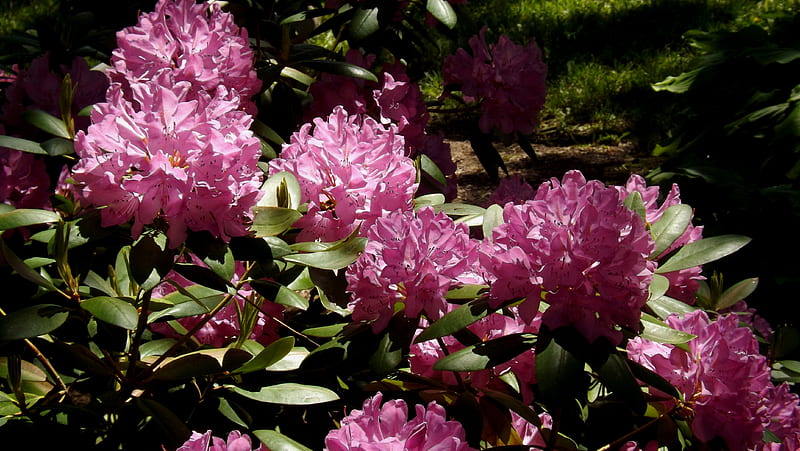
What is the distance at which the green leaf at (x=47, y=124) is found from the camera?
136 centimetres

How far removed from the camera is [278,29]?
200cm

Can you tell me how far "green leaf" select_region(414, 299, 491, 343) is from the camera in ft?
3.36

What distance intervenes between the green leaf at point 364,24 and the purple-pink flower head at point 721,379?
118 centimetres

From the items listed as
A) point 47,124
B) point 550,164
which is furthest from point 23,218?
point 550,164

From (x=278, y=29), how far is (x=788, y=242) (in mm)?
2025

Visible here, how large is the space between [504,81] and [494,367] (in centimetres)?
100

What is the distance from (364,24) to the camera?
1.99m

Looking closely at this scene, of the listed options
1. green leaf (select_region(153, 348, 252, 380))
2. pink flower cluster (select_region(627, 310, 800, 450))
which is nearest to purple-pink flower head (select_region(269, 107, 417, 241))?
green leaf (select_region(153, 348, 252, 380))

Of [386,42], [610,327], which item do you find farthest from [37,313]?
[386,42]

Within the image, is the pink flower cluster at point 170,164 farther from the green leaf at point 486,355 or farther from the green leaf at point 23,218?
the green leaf at point 486,355

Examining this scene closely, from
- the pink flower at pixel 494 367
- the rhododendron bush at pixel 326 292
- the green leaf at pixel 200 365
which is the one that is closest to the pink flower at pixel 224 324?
the rhododendron bush at pixel 326 292

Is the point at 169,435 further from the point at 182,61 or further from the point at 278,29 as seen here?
the point at 278,29

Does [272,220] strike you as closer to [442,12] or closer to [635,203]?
[635,203]

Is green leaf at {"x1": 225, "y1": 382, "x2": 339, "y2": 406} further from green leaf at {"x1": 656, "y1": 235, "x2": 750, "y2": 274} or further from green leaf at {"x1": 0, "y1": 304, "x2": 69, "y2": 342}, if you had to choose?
green leaf at {"x1": 656, "y1": 235, "x2": 750, "y2": 274}
